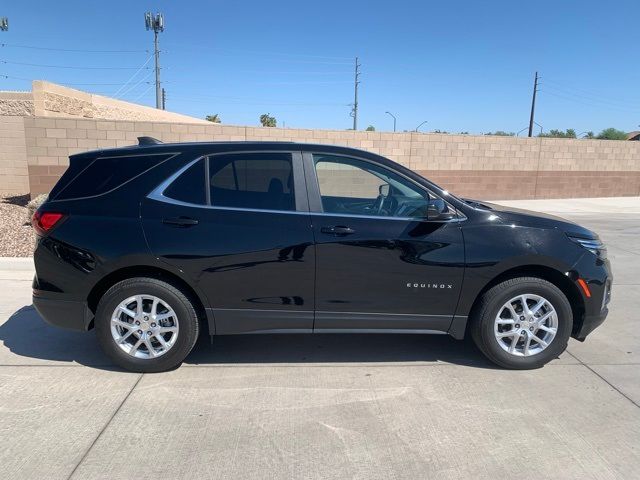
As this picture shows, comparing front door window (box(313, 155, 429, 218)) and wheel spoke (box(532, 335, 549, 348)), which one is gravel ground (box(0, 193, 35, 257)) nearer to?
front door window (box(313, 155, 429, 218))

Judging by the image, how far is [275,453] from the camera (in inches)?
114

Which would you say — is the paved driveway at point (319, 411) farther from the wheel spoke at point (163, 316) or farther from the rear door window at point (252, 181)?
the rear door window at point (252, 181)

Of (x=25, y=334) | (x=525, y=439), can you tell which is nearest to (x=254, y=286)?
(x=525, y=439)

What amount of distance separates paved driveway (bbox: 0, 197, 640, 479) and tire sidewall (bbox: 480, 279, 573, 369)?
0.15m

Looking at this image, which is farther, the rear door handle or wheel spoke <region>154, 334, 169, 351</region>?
wheel spoke <region>154, 334, 169, 351</region>

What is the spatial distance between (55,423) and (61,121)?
1057 cm

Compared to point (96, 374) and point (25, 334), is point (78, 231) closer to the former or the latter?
point (96, 374)

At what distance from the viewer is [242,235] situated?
12.2 ft

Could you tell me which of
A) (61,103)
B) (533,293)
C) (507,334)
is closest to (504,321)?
(507,334)

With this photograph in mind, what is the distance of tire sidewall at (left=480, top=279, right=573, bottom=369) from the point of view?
3.87 m

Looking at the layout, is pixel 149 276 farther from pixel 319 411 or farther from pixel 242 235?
pixel 319 411

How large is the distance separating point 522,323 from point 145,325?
9.81ft

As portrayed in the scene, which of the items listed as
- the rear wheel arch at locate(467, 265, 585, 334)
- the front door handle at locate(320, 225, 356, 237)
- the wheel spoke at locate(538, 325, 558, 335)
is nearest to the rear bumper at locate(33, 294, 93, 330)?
the front door handle at locate(320, 225, 356, 237)

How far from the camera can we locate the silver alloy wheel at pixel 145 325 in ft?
12.5
